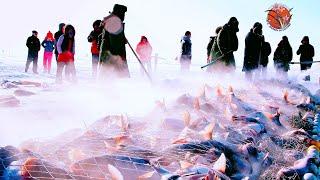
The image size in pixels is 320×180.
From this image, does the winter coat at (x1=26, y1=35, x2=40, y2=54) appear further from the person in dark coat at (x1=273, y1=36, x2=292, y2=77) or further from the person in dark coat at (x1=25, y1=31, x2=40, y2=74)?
the person in dark coat at (x1=273, y1=36, x2=292, y2=77)

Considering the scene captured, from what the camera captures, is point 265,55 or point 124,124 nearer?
point 124,124

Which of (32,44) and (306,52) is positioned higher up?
(306,52)

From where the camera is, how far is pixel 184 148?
4.90 m

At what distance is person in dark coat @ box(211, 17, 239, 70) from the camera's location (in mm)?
12383

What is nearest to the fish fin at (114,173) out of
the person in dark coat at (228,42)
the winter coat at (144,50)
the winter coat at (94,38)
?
the person in dark coat at (228,42)

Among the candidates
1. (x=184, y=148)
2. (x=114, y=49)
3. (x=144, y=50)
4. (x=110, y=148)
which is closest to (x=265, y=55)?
(x=144, y=50)

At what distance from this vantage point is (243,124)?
264 inches

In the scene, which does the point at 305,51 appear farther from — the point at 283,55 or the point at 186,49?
the point at 186,49

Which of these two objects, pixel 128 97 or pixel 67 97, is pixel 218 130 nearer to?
pixel 128 97

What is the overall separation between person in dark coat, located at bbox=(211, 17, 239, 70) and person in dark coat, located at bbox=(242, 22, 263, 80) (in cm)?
70

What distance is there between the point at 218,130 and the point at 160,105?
1.16 m

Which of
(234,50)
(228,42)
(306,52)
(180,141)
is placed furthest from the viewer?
(306,52)

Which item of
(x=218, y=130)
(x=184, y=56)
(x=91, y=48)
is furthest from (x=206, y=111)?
(x=184, y=56)

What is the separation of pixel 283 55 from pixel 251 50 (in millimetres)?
3244
